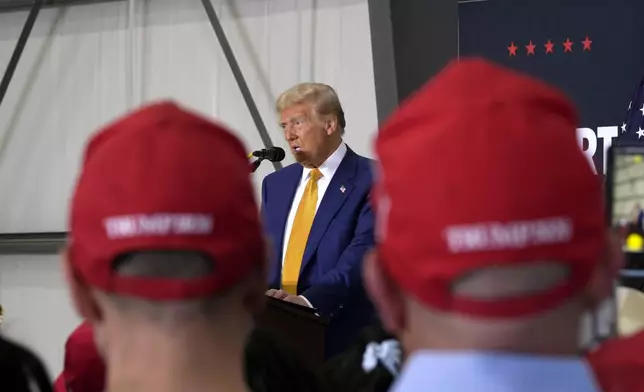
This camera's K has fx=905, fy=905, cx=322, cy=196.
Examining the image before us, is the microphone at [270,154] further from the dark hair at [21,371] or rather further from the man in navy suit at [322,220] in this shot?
the dark hair at [21,371]

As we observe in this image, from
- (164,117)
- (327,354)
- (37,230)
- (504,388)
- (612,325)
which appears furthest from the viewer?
(37,230)

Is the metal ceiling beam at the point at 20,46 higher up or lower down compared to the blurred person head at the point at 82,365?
higher up

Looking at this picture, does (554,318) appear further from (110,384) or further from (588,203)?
(110,384)

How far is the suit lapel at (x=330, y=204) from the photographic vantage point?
254 centimetres

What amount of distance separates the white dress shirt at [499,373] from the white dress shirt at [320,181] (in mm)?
1978

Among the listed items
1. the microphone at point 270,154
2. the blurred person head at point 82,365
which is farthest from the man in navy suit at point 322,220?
the blurred person head at point 82,365

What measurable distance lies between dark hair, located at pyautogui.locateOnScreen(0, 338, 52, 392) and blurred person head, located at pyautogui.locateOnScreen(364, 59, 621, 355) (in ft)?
1.28

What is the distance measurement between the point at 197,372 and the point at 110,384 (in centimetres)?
8

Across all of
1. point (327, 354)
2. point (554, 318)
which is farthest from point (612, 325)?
point (327, 354)

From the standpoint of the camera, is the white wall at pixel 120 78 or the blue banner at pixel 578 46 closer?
the blue banner at pixel 578 46

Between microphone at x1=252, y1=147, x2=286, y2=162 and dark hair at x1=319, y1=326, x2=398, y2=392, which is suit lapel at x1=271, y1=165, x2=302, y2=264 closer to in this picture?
microphone at x1=252, y1=147, x2=286, y2=162

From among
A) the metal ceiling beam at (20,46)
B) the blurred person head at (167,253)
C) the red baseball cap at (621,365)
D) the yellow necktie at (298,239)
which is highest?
the metal ceiling beam at (20,46)

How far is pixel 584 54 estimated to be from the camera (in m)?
3.46

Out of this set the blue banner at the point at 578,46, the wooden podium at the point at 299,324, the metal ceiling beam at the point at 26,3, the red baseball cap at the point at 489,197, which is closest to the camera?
the red baseball cap at the point at 489,197
